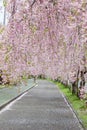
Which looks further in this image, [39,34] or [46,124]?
[46,124]

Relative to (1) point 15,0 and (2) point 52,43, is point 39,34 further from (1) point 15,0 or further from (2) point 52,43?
(1) point 15,0

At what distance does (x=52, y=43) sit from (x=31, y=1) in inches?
59.3

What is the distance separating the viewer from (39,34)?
10445 mm

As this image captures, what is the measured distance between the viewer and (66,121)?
2131cm

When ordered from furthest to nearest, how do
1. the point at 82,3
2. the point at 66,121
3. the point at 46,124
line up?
the point at 66,121 < the point at 46,124 < the point at 82,3

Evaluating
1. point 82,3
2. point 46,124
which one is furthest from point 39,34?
point 46,124

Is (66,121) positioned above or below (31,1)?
below

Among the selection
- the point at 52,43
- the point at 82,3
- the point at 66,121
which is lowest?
the point at 66,121

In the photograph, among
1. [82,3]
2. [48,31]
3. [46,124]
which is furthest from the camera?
[46,124]

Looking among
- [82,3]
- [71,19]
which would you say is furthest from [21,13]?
[82,3]

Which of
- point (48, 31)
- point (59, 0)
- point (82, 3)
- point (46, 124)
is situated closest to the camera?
point (82, 3)

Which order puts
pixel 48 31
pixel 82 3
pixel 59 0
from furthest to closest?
pixel 48 31
pixel 59 0
pixel 82 3

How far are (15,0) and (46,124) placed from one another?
11.0 metres

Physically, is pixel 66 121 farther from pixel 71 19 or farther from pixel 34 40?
pixel 71 19
